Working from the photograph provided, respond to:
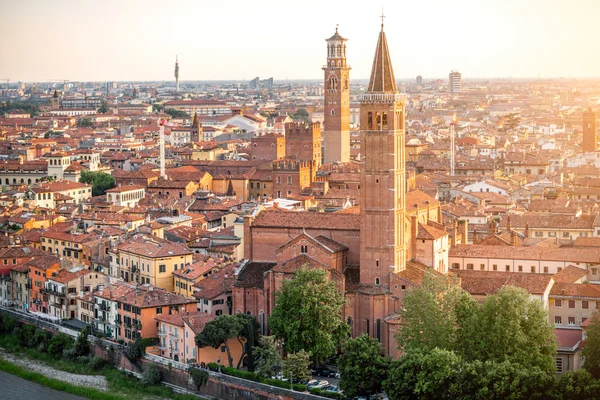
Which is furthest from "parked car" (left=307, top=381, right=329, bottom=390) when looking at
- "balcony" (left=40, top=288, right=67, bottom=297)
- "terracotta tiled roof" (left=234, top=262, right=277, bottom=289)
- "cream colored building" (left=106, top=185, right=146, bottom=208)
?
"cream colored building" (left=106, top=185, right=146, bottom=208)

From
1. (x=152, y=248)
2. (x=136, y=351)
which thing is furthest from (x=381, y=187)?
(x=152, y=248)

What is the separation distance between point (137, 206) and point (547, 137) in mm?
42752

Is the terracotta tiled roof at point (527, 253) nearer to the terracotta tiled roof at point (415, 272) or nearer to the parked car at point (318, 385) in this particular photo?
the terracotta tiled roof at point (415, 272)

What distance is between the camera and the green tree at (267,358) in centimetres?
2277

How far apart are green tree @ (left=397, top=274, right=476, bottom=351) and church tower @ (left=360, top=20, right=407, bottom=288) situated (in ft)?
8.19

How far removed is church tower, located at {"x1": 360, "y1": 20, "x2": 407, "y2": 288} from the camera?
24.3m

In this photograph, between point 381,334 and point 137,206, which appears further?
point 137,206

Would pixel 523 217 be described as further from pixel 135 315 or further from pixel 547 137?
pixel 547 137

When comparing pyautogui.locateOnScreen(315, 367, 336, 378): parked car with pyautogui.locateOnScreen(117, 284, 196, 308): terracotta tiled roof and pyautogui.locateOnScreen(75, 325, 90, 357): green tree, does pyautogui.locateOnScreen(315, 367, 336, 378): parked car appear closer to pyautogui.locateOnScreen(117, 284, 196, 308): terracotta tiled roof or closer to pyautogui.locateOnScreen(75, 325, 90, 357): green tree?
pyautogui.locateOnScreen(117, 284, 196, 308): terracotta tiled roof

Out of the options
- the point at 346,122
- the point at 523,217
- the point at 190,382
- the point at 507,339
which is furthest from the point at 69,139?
the point at 507,339

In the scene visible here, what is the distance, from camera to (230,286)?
26.0 meters

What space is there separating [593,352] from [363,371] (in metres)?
4.25

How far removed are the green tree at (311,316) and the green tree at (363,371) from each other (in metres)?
1.77

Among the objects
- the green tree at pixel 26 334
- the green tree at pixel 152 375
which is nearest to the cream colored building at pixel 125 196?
the green tree at pixel 26 334
